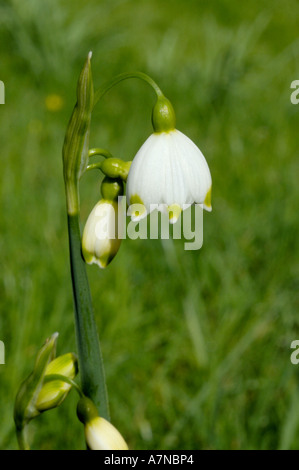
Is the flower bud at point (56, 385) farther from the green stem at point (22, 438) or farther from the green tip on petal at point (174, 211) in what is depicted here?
the green tip on petal at point (174, 211)

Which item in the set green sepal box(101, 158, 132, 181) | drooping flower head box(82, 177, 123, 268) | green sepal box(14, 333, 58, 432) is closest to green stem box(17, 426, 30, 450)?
green sepal box(14, 333, 58, 432)

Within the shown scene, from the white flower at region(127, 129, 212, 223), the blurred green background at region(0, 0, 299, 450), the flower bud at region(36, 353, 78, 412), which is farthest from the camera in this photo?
the blurred green background at region(0, 0, 299, 450)

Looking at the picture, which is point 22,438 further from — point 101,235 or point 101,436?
point 101,235

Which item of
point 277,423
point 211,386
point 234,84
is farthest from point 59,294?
point 234,84

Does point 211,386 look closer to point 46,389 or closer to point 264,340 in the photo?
point 264,340

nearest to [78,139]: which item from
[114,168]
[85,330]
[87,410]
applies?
[114,168]

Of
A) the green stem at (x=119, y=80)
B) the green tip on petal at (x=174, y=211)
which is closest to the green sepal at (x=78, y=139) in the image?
the green stem at (x=119, y=80)

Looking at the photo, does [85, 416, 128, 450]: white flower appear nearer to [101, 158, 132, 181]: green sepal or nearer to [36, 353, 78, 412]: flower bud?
[36, 353, 78, 412]: flower bud
